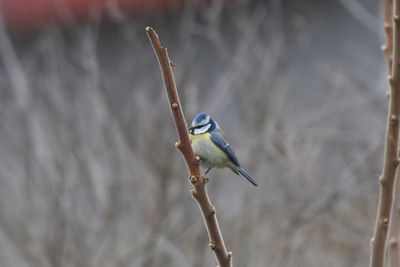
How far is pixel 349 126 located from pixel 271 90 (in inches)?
52.3

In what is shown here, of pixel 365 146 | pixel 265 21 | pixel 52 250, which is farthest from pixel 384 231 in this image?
pixel 265 21

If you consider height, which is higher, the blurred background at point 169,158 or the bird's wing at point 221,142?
the blurred background at point 169,158

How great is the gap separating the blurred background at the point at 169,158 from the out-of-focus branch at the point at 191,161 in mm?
4112

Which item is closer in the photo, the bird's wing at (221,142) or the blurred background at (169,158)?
the bird's wing at (221,142)

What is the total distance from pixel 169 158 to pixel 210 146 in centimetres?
388

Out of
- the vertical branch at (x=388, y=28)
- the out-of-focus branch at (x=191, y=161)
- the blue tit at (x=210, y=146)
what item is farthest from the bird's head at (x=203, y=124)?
the out-of-focus branch at (x=191, y=161)

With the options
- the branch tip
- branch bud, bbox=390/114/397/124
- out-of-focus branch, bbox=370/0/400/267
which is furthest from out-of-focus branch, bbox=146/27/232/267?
branch bud, bbox=390/114/397/124

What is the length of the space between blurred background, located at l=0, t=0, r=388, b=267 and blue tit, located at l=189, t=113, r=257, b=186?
325 centimetres

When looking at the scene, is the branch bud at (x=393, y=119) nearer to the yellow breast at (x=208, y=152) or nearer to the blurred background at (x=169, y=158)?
the yellow breast at (x=208, y=152)

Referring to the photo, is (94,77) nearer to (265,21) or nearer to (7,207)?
(7,207)

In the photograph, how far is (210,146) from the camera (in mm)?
3293

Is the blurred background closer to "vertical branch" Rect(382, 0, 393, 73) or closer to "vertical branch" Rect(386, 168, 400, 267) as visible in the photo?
"vertical branch" Rect(382, 0, 393, 73)

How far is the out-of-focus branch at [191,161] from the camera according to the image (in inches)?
91.8

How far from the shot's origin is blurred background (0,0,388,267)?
6941 millimetres
